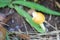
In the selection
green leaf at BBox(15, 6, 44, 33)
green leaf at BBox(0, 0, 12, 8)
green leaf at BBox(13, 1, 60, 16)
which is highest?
green leaf at BBox(0, 0, 12, 8)

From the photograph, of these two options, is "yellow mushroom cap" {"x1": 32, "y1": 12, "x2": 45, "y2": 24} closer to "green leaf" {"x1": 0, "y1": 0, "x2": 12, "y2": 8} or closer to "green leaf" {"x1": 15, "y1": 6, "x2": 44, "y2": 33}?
"green leaf" {"x1": 15, "y1": 6, "x2": 44, "y2": 33}

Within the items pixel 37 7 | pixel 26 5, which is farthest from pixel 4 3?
pixel 37 7

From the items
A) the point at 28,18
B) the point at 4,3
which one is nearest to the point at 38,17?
the point at 28,18

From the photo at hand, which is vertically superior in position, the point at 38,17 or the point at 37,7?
the point at 37,7

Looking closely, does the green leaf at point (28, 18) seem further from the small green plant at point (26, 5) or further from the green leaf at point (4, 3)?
the green leaf at point (4, 3)

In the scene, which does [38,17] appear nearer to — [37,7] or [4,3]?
[37,7]

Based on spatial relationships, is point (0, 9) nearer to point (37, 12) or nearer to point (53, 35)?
point (37, 12)

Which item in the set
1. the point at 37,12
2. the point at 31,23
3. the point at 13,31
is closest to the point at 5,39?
the point at 13,31

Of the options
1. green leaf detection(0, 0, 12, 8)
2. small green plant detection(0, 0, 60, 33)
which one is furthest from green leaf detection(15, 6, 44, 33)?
green leaf detection(0, 0, 12, 8)
